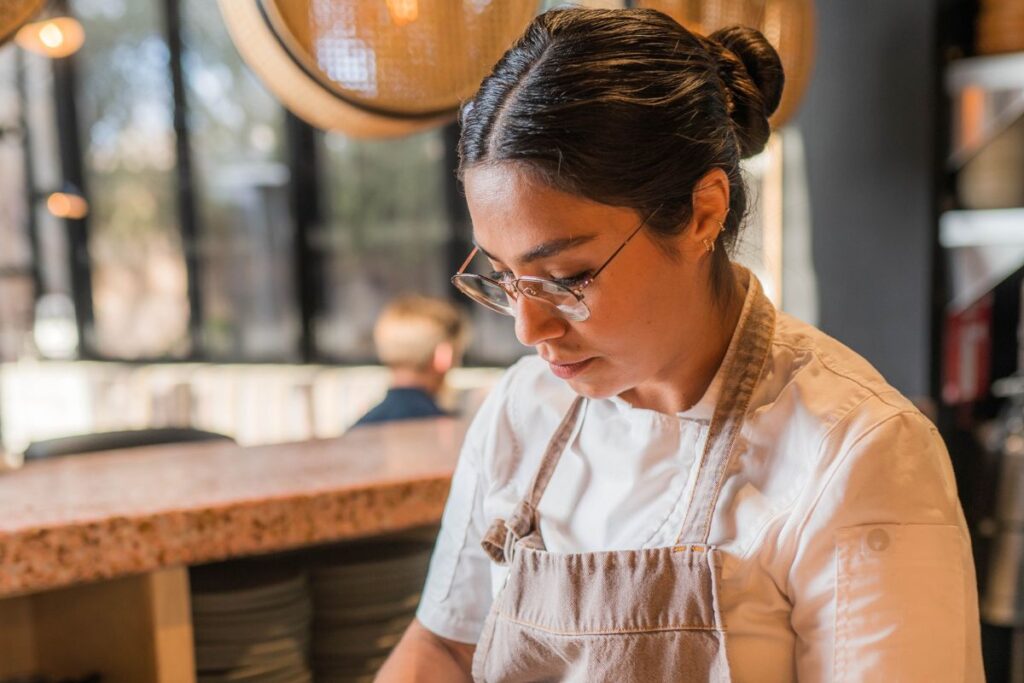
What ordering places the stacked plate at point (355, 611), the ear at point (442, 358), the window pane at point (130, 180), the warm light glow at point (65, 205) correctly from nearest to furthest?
the stacked plate at point (355, 611), the ear at point (442, 358), the warm light glow at point (65, 205), the window pane at point (130, 180)

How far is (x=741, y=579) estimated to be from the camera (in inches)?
38.4

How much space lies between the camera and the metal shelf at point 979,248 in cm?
283

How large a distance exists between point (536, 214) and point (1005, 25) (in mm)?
2349

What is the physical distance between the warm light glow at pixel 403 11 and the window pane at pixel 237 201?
4595 millimetres

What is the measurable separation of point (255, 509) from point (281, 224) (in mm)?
4792

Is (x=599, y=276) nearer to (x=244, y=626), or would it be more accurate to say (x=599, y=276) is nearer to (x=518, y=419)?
(x=518, y=419)

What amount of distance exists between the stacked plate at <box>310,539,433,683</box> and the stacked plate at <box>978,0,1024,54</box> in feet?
7.31

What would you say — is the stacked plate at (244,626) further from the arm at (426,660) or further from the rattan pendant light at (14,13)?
the rattan pendant light at (14,13)

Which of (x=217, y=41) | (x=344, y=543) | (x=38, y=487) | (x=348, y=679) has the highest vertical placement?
(x=217, y=41)

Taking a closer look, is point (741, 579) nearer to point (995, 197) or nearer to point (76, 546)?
point (76, 546)

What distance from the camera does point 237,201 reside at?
6.05 m

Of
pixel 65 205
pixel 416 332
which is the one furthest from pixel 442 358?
pixel 65 205

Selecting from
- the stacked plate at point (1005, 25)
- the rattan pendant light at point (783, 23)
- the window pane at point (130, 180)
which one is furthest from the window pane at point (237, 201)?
the rattan pendant light at point (783, 23)

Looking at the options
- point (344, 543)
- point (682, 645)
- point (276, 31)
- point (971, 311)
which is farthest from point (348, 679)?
point (971, 311)
